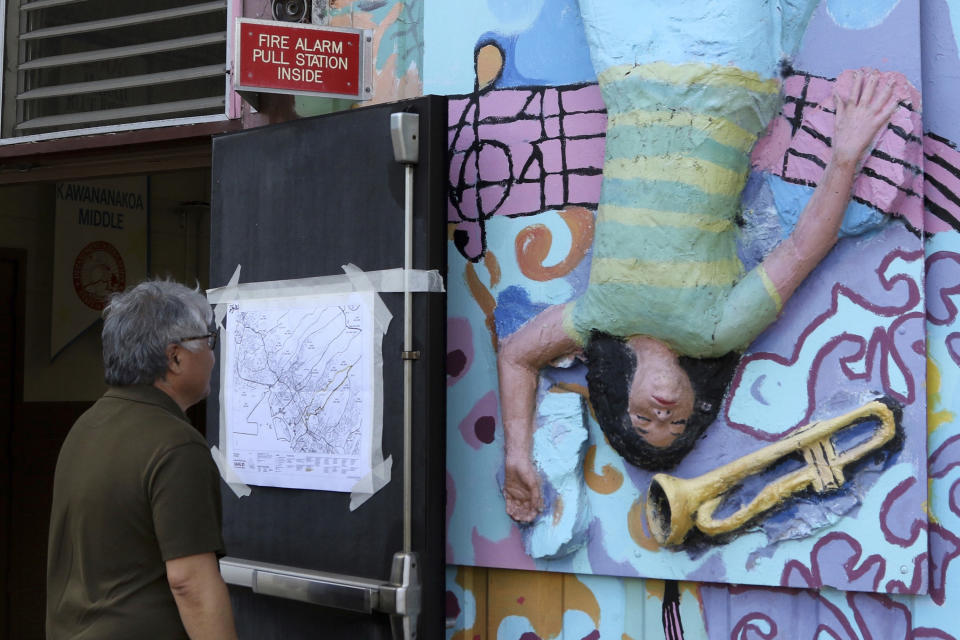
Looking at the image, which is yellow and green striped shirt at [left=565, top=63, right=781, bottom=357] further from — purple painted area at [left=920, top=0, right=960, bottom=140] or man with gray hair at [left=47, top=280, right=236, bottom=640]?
man with gray hair at [left=47, top=280, right=236, bottom=640]

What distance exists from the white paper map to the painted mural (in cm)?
29

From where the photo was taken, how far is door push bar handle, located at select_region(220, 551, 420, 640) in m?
2.78

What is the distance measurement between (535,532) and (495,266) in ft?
2.51

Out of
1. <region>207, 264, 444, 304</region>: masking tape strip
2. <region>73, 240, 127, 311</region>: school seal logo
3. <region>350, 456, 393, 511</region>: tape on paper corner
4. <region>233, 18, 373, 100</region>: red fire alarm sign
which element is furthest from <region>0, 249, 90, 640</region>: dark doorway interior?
<region>350, 456, 393, 511</region>: tape on paper corner

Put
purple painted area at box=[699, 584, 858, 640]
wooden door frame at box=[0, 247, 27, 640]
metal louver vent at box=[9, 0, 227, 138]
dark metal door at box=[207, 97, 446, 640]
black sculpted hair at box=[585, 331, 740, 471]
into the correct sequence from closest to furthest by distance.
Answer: purple painted area at box=[699, 584, 858, 640] → black sculpted hair at box=[585, 331, 740, 471] → dark metal door at box=[207, 97, 446, 640] → metal louver vent at box=[9, 0, 227, 138] → wooden door frame at box=[0, 247, 27, 640]

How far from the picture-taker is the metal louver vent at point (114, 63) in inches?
144

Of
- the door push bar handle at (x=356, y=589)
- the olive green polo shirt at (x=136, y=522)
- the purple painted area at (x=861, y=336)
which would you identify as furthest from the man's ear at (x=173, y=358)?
the purple painted area at (x=861, y=336)

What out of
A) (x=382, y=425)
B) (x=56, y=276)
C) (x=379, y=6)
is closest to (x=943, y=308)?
(x=382, y=425)

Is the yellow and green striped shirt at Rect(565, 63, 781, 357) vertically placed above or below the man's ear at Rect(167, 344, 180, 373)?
above

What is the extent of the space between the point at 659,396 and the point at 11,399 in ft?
12.8

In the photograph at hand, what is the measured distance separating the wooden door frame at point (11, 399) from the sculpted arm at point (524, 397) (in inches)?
135

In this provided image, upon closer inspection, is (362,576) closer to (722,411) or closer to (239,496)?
(239,496)

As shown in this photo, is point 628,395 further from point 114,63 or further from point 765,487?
point 114,63

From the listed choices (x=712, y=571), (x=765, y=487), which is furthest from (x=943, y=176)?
(x=712, y=571)
